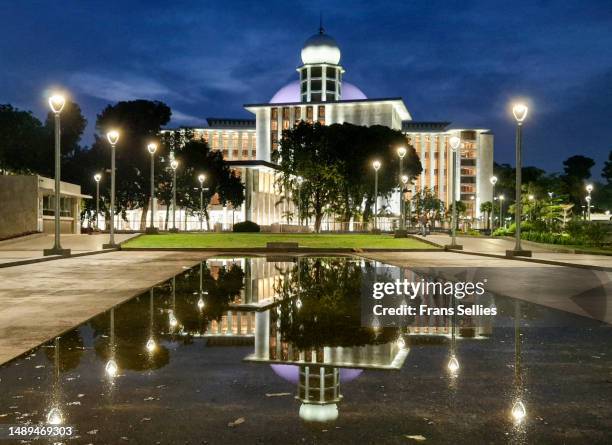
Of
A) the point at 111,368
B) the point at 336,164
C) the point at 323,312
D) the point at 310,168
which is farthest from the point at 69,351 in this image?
the point at 336,164

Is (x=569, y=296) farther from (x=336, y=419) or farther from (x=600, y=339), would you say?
(x=336, y=419)

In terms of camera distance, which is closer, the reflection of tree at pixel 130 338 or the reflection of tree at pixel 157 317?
the reflection of tree at pixel 130 338

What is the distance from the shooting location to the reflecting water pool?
4.33 meters

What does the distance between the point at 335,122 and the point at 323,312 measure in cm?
11240

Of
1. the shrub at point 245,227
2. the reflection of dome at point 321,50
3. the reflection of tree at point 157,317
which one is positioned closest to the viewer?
the reflection of tree at point 157,317

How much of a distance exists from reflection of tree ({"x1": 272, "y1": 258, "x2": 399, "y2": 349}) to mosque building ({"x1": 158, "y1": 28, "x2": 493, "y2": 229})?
3824 inches

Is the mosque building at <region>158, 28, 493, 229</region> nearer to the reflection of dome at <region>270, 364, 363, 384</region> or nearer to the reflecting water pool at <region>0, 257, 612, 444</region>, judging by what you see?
the reflecting water pool at <region>0, 257, 612, 444</region>

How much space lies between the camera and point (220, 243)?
3581 centimetres

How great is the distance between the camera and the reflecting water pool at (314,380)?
4332 mm

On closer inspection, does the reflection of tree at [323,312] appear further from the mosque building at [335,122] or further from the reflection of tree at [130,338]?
the mosque building at [335,122]

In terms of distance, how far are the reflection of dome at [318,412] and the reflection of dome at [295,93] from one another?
136m

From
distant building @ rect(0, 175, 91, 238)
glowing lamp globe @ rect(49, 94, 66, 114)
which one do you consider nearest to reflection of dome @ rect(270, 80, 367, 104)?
distant building @ rect(0, 175, 91, 238)

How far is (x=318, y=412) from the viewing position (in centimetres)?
469

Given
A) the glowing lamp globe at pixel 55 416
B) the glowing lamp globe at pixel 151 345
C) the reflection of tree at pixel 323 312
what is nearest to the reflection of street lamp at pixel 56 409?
the glowing lamp globe at pixel 55 416
